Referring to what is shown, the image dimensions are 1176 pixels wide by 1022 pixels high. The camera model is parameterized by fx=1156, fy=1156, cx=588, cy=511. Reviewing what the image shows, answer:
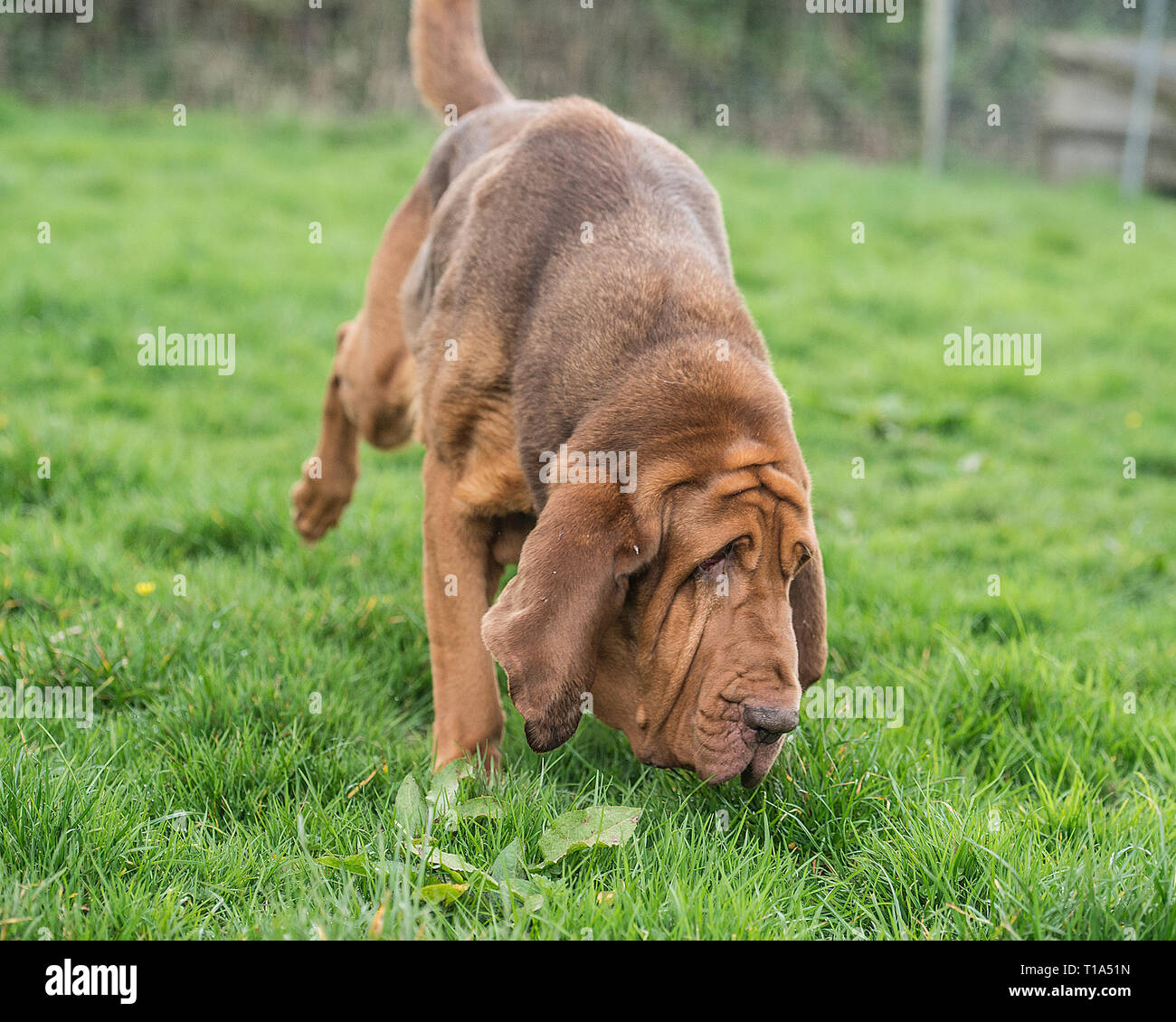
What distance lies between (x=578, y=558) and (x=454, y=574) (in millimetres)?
888

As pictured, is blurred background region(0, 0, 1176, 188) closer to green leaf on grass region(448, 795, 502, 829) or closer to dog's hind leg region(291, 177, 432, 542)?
dog's hind leg region(291, 177, 432, 542)

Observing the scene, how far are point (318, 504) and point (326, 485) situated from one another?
9cm

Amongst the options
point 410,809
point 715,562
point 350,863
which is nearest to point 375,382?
point 410,809

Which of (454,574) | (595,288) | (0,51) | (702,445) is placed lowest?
(454,574)

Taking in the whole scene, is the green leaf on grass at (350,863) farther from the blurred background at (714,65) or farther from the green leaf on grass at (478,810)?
the blurred background at (714,65)

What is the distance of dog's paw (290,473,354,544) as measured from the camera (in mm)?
4812

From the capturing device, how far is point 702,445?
2865 mm

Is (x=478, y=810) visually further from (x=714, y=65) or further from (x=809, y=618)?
(x=714, y=65)

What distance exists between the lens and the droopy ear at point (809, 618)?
3.10 metres

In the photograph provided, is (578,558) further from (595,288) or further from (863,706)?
(863,706)

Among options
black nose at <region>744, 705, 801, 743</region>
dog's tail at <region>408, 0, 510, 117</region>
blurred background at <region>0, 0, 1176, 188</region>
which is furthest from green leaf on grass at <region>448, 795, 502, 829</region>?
blurred background at <region>0, 0, 1176, 188</region>

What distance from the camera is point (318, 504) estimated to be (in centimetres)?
482

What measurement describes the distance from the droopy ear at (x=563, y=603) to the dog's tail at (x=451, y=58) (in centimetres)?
285
